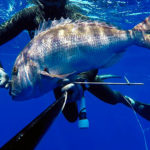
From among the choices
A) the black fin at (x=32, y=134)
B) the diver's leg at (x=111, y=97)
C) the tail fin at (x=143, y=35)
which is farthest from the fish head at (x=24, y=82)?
the diver's leg at (x=111, y=97)

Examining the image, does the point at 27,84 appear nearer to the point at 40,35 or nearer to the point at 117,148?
the point at 40,35

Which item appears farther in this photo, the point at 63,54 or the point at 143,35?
the point at 143,35

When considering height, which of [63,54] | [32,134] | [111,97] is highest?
[63,54]

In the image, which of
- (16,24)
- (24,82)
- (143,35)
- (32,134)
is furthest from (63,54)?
(16,24)

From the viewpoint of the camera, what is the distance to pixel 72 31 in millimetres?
2297

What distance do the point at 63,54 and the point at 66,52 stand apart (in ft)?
0.15

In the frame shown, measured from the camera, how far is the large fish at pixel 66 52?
6.68ft

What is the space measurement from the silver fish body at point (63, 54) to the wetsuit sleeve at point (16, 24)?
170 centimetres

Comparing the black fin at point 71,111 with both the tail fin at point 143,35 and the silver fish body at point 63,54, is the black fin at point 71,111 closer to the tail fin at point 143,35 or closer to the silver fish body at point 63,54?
the silver fish body at point 63,54

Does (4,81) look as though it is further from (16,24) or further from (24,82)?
(16,24)

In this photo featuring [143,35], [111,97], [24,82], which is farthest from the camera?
[111,97]

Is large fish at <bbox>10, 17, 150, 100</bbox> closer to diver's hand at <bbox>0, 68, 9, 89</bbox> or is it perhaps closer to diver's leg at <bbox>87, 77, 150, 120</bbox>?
diver's hand at <bbox>0, 68, 9, 89</bbox>

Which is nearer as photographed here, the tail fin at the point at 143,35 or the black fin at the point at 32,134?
the black fin at the point at 32,134

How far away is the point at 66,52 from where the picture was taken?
7.06 ft
